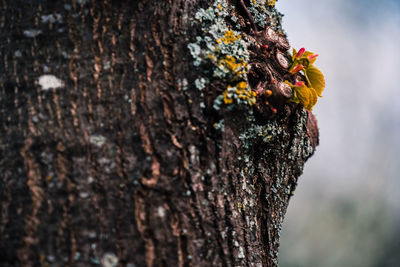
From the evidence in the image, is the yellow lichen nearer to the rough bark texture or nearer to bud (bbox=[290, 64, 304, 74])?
the rough bark texture

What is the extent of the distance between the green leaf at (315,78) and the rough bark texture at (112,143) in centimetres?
34

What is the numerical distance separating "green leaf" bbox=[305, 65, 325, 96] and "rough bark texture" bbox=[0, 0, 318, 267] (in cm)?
34

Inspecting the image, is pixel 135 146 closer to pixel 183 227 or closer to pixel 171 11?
pixel 183 227

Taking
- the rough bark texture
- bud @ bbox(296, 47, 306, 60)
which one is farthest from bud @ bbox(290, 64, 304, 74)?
the rough bark texture

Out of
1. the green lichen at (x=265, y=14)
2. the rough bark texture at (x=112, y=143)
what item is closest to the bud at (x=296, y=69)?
the green lichen at (x=265, y=14)

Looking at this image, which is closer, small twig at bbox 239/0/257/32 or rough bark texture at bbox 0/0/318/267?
rough bark texture at bbox 0/0/318/267

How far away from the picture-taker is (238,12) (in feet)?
3.28

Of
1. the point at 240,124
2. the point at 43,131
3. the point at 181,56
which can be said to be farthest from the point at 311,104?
the point at 43,131

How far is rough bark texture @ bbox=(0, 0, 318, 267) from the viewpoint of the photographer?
0.70m

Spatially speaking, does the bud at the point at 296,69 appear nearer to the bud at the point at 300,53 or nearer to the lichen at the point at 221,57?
the bud at the point at 300,53

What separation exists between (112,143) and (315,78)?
2.32ft

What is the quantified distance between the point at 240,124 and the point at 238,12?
37 cm

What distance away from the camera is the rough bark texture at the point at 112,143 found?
701 millimetres

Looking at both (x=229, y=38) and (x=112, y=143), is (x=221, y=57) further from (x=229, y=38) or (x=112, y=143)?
(x=112, y=143)
